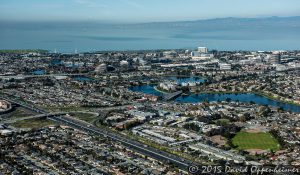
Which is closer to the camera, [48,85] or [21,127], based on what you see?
[21,127]

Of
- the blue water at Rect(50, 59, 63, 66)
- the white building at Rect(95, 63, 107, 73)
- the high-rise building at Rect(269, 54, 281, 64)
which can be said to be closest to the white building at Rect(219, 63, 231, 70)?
the high-rise building at Rect(269, 54, 281, 64)

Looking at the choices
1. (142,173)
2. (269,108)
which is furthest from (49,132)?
(269,108)

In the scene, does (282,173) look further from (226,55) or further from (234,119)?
(226,55)

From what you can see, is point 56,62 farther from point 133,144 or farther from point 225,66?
point 133,144

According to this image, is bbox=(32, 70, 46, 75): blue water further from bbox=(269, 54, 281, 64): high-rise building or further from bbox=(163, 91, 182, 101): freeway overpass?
bbox=(269, 54, 281, 64): high-rise building

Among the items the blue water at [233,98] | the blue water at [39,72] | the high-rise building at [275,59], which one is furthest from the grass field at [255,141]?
the high-rise building at [275,59]
